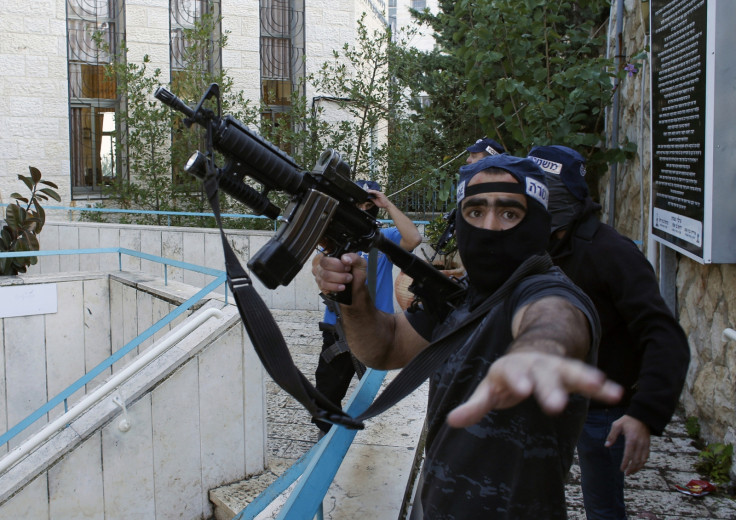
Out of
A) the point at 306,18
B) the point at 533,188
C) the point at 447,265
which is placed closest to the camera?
the point at 533,188

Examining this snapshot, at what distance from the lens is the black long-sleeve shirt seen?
210 cm

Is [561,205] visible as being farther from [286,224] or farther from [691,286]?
[691,286]

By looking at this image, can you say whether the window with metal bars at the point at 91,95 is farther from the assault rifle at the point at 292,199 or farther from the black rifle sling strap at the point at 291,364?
the black rifle sling strap at the point at 291,364

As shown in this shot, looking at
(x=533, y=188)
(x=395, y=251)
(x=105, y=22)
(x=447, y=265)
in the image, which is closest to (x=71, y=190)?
(x=105, y=22)

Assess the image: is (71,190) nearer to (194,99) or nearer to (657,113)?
(194,99)

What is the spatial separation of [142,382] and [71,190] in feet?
26.3

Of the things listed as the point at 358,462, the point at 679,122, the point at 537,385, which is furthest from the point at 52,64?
the point at 537,385

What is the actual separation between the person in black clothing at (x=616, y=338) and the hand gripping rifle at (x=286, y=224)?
63 cm

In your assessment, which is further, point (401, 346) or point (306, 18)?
point (306, 18)

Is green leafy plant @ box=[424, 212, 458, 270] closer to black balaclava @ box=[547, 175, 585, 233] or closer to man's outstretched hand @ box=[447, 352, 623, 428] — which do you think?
black balaclava @ box=[547, 175, 585, 233]

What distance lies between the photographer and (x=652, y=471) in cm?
373

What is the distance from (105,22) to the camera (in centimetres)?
1111

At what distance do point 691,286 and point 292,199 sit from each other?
3.30 meters

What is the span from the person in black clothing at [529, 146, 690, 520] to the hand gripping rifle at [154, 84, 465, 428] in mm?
626
